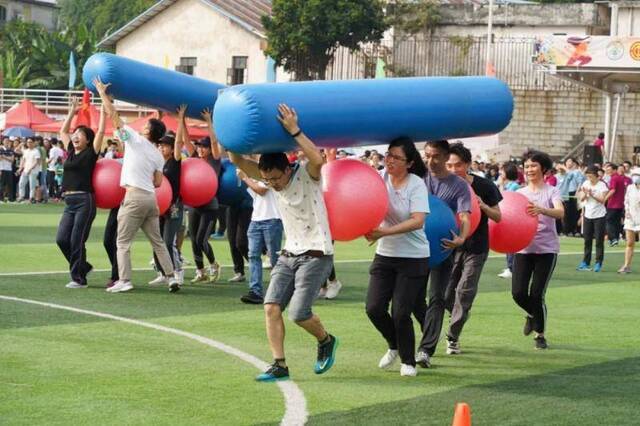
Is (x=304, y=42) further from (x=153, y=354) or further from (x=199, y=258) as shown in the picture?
(x=153, y=354)

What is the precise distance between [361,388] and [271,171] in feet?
5.37

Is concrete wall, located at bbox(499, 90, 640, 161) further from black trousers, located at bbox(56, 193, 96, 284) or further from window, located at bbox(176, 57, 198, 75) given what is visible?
black trousers, located at bbox(56, 193, 96, 284)

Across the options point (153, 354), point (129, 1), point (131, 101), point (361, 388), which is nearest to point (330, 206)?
point (361, 388)

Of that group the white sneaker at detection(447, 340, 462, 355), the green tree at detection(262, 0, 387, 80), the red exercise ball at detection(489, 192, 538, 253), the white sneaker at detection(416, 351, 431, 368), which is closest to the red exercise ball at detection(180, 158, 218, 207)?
the red exercise ball at detection(489, 192, 538, 253)

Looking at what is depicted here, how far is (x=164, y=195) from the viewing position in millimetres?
14688

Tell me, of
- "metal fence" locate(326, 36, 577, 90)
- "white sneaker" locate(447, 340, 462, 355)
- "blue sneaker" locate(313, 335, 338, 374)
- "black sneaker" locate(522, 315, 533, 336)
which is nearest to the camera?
"blue sneaker" locate(313, 335, 338, 374)

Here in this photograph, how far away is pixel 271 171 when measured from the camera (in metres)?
9.12

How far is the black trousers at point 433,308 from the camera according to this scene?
10414 mm

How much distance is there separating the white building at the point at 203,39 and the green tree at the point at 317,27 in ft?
20.0

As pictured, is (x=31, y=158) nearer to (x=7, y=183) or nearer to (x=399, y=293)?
(x=7, y=183)

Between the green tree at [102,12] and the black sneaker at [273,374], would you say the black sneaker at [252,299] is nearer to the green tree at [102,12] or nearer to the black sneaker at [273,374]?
the black sneaker at [273,374]

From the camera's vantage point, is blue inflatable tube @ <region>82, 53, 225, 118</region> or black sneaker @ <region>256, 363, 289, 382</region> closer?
black sneaker @ <region>256, 363, 289, 382</region>

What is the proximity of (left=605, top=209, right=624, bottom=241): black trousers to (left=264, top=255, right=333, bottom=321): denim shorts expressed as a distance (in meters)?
18.6

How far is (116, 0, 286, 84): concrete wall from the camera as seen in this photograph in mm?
61844
